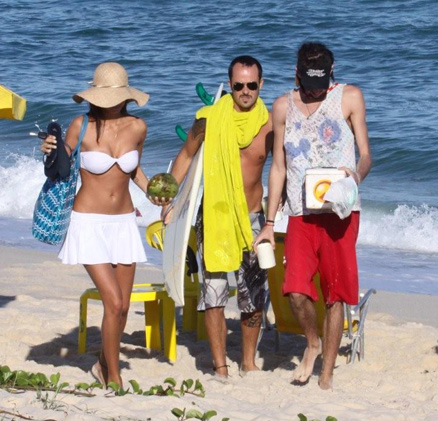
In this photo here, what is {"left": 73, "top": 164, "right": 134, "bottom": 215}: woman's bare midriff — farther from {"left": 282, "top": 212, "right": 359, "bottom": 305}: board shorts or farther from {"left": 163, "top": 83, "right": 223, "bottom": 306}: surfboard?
{"left": 282, "top": 212, "right": 359, "bottom": 305}: board shorts

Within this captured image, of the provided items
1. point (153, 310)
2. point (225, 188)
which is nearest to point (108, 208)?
point (225, 188)

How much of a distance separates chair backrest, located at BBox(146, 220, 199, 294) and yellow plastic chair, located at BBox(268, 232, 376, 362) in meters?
0.46

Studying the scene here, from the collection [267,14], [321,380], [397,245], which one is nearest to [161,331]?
[321,380]

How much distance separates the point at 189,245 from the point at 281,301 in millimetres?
623

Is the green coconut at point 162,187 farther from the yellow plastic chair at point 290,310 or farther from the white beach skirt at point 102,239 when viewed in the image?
the yellow plastic chair at point 290,310

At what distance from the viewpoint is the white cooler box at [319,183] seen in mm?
4914

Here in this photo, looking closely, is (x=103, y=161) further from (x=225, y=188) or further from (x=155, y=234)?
(x=155, y=234)

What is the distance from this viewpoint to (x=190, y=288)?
6.28 metres

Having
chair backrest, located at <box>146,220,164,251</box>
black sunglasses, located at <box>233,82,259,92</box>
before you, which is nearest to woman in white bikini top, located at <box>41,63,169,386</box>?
black sunglasses, located at <box>233,82,259,92</box>

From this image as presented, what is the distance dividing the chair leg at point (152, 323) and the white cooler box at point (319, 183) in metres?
1.50

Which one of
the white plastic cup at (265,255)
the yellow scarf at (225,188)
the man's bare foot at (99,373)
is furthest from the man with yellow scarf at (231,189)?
the man's bare foot at (99,373)

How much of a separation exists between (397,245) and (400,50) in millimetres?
9278

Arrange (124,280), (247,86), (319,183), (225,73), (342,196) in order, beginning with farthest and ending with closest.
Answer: (225,73) → (247,86) → (124,280) → (319,183) → (342,196)

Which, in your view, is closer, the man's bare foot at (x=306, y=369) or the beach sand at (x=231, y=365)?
the beach sand at (x=231, y=365)
